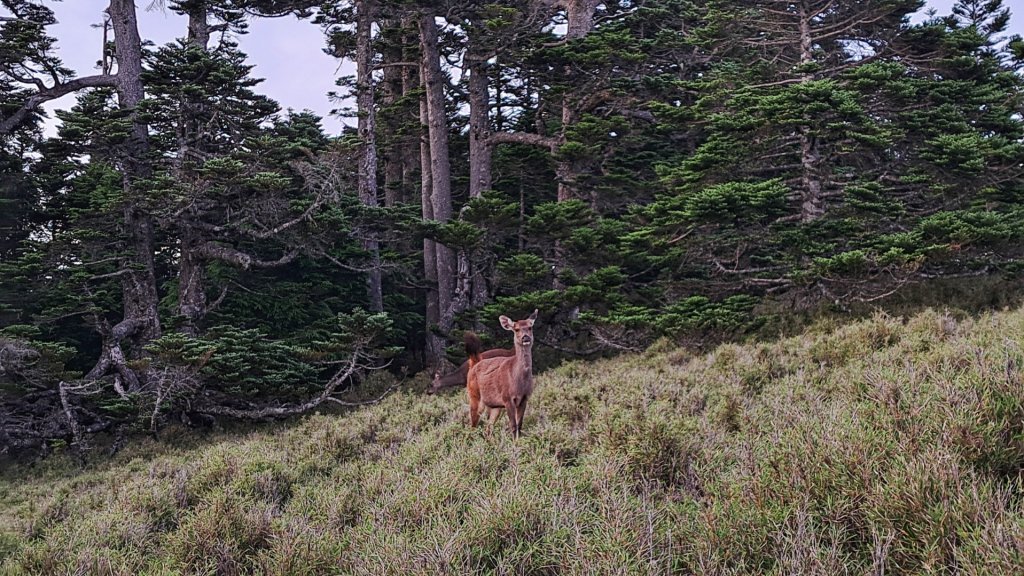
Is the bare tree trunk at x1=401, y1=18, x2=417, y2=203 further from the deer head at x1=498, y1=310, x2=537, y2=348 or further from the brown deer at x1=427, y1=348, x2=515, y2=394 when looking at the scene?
the deer head at x1=498, y1=310, x2=537, y2=348

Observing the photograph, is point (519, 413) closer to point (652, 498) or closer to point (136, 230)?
point (652, 498)

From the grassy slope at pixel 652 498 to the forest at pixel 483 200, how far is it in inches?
260

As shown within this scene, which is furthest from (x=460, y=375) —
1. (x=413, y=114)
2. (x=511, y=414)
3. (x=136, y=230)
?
(x=413, y=114)

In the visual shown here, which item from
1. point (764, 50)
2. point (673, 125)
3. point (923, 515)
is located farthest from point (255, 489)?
point (764, 50)

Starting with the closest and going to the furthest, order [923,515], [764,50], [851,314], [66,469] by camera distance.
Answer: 1. [923,515]
2. [66,469]
3. [851,314]
4. [764,50]

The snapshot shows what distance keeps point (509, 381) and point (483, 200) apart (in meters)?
9.06

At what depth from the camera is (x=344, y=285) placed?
20.1 metres

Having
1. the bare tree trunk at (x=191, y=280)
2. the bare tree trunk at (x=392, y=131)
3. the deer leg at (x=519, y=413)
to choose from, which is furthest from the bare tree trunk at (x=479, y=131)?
the deer leg at (x=519, y=413)

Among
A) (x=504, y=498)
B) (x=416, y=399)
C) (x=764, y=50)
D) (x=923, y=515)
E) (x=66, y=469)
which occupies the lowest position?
(x=66, y=469)

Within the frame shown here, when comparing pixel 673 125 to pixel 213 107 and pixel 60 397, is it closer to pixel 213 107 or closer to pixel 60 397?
pixel 213 107

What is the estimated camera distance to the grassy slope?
3029 millimetres

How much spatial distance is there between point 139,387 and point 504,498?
13938 millimetres

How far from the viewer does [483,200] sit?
50.7ft

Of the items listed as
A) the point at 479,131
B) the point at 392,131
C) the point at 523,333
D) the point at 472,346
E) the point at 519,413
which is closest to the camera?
the point at 519,413
